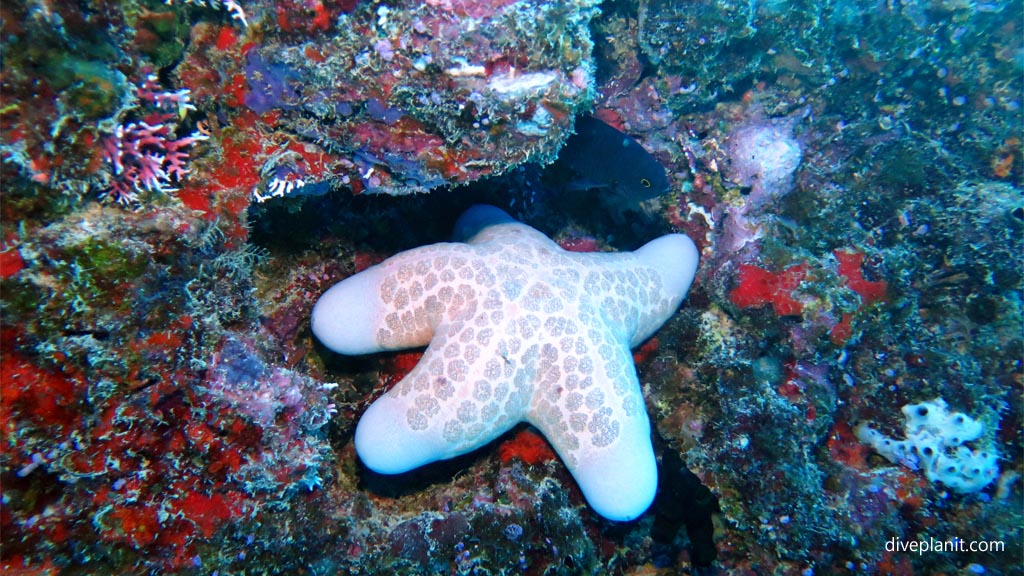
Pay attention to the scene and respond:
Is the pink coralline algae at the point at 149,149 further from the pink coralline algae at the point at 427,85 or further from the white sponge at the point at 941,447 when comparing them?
the white sponge at the point at 941,447

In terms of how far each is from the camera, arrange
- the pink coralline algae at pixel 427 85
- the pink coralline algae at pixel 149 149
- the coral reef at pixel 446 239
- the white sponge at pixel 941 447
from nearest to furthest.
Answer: the coral reef at pixel 446 239 → the pink coralline algae at pixel 149 149 → the pink coralline algae at pixel 427 85 → the white sponge at pixel 941 447

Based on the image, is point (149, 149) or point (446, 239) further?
point (446, 239)

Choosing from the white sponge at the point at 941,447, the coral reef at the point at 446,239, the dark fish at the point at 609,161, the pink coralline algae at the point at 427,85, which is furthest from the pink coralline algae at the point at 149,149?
the white sponge at the point at 941,447

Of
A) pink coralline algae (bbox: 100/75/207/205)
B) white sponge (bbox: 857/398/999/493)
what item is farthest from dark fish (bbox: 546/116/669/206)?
white sponge (bbox: 857/398/999/493)

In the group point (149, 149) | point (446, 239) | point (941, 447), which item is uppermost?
point (149, 149)

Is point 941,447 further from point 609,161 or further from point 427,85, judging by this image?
point 427,85

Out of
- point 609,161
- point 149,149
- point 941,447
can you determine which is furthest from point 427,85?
point 941,447

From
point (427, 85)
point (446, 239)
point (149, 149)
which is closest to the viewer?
point (149, 149)
